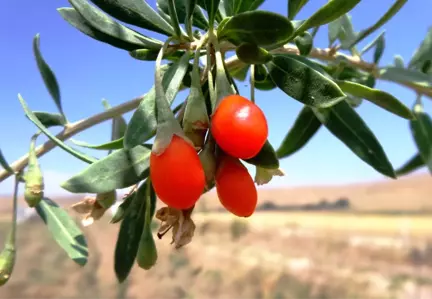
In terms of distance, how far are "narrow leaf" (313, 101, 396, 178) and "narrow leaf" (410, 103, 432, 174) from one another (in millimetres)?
290

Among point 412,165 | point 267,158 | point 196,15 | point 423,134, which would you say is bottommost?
point 412,165

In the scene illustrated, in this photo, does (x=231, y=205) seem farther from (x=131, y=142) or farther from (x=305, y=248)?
(x=305, y=248)

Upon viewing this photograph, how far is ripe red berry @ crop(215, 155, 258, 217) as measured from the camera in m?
0.47

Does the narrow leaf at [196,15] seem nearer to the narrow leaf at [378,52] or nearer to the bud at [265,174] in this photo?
the bud at [265,174]

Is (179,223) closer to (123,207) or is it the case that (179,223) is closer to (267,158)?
(267,158)

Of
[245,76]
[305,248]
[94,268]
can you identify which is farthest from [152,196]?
[305,248]

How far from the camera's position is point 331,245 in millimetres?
9203

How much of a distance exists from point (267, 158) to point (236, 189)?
0.29 ft

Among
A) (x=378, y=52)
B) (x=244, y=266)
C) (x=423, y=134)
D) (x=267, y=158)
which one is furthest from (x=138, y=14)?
(x=244, y=266)

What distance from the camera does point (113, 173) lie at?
57 centimetres

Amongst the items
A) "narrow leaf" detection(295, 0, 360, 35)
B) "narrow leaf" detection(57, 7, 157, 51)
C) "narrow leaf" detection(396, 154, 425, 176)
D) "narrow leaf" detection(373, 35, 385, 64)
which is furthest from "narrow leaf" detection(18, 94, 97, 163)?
"narrow leaf" detection(396, 154, 425, 176)

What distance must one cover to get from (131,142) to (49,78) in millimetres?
573

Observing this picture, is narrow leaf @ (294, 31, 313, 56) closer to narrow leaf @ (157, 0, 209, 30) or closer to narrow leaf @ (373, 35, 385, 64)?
narrow leaf @ (157, 0, 209, 30)

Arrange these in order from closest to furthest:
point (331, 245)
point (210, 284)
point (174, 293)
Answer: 1. point (174, 293)
2. point (210, 284)
3. point (331, 245)
